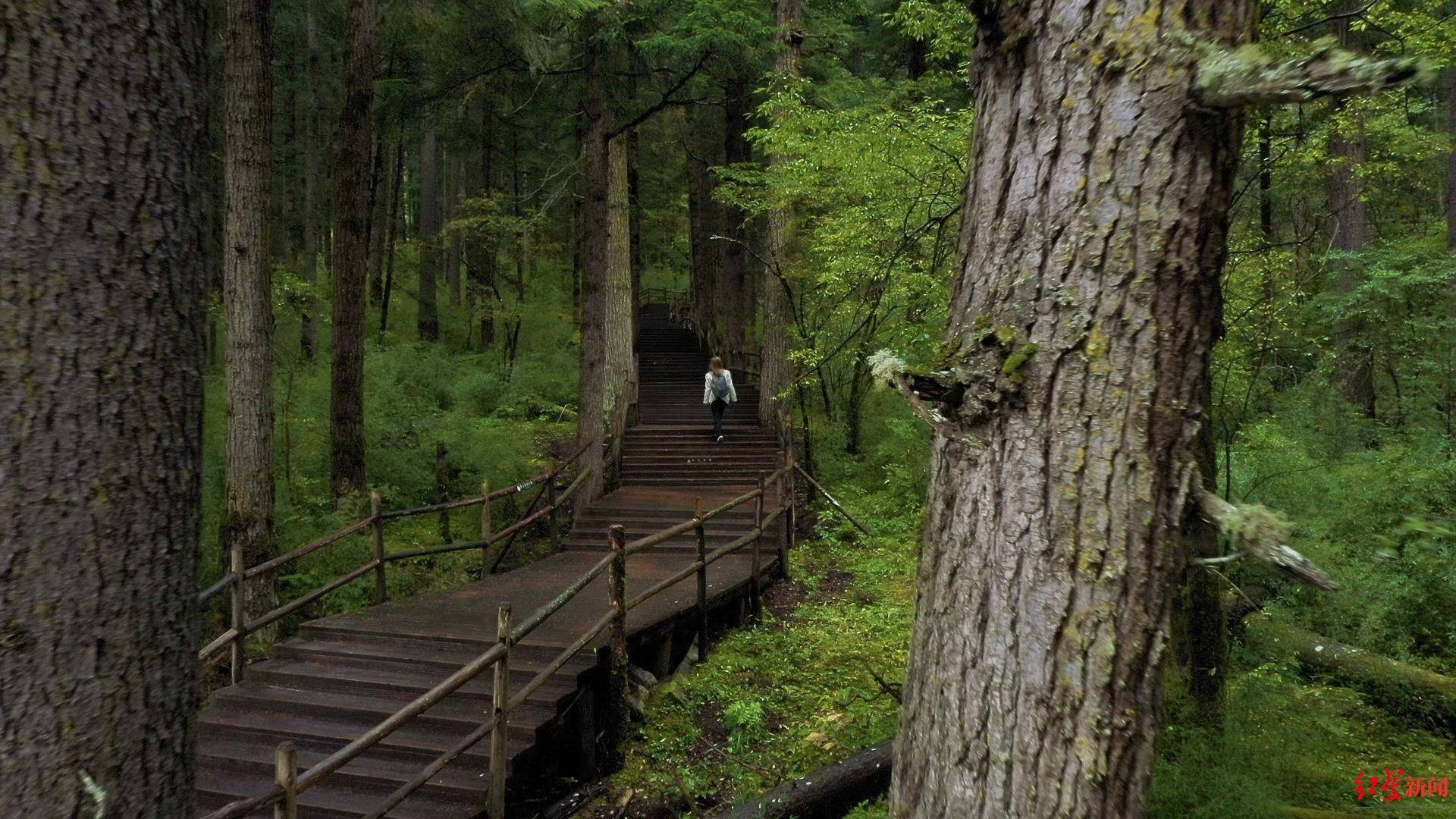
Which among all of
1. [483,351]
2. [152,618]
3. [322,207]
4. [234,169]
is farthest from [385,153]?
[152,618]

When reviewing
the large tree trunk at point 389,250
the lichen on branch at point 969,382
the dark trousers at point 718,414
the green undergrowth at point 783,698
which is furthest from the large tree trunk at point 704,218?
the lichen on branch at point 969,382

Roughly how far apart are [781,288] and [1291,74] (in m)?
14.2

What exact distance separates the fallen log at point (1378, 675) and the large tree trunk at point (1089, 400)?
5301 mm

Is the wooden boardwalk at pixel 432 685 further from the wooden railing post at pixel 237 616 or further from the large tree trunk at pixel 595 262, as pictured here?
the large tree trunk at pixel 595 262

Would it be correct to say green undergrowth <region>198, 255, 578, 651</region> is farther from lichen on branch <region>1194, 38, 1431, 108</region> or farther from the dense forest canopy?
lichen on branch <region>1194, 38, 1431, 108</region>

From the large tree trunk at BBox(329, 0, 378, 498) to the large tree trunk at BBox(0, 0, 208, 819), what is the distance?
9.73m

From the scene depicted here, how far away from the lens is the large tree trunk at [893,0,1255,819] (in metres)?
1.98

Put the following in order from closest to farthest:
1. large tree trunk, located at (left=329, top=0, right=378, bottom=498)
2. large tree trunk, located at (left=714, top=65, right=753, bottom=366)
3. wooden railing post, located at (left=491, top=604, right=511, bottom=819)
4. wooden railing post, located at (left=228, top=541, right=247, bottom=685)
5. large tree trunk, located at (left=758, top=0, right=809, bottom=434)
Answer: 1. wooden railing post, located at (left=491, top=604, right=511, bottom=819)
2. wooden railing post, located at (left=228, top=541, right=247, bottom=685)
3. large tree trunk, located at (left=329, top=0, right=378, bottom=498)
4. large tree trunk, located at (left=758, top=0, right=809, bottom=434)
5. large tree trunk, located at (left=714, top=65, right=753, bottom=366)

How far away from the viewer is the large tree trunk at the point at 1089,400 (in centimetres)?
198

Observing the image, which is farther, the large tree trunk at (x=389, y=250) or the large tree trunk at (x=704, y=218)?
the large tree trunk at (x=704, y=218)

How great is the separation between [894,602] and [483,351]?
17.5 m

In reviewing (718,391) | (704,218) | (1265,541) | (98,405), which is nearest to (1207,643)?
(1265,541)

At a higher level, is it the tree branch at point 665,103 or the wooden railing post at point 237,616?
the tree branch at point 665,103

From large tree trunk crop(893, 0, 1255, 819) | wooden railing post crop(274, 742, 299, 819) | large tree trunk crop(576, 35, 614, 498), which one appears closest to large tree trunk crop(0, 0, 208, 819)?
wooden railing post crop(274, 742, 299, 819)
